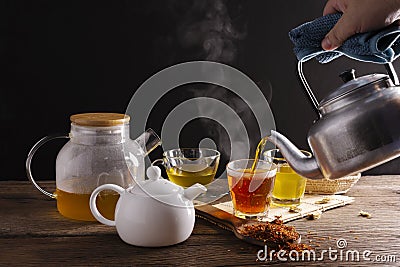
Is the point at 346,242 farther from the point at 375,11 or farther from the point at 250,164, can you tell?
the point at 375,11

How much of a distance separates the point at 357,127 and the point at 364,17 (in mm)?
214

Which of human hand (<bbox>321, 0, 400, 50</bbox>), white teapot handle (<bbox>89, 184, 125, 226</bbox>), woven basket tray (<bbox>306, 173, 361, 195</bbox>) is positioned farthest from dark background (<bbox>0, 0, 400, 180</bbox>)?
human hand (<bbox>321, 0, 400, 50</bbox>)

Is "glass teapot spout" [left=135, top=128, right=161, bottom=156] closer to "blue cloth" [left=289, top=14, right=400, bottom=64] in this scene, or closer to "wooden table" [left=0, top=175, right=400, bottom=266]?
"wooden table" [left=0, top=175, right=400, bottom=266]

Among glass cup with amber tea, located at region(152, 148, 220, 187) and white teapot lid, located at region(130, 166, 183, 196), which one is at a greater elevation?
white teapot lid, located at region(130, 166, 183, 196)

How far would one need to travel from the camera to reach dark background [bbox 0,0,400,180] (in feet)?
6.93

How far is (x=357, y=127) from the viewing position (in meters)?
1.13

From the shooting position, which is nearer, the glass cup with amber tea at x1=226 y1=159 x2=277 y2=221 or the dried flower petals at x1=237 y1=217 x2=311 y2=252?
the dried flower petals at x1=237 y1=217 x2=311 y2=252

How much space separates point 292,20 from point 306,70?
7.8 inches

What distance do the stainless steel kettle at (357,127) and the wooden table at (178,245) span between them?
228 millimetres

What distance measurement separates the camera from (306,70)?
229cm

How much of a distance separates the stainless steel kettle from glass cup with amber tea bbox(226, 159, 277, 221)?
12.3 inches

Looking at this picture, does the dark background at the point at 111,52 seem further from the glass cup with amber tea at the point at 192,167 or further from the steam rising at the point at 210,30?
the glass cup with amber tea at the point at 192,167

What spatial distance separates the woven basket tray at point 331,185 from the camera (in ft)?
5.68

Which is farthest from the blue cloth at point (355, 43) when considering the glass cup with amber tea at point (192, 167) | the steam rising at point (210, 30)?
the steam rising at point (210, 30)
